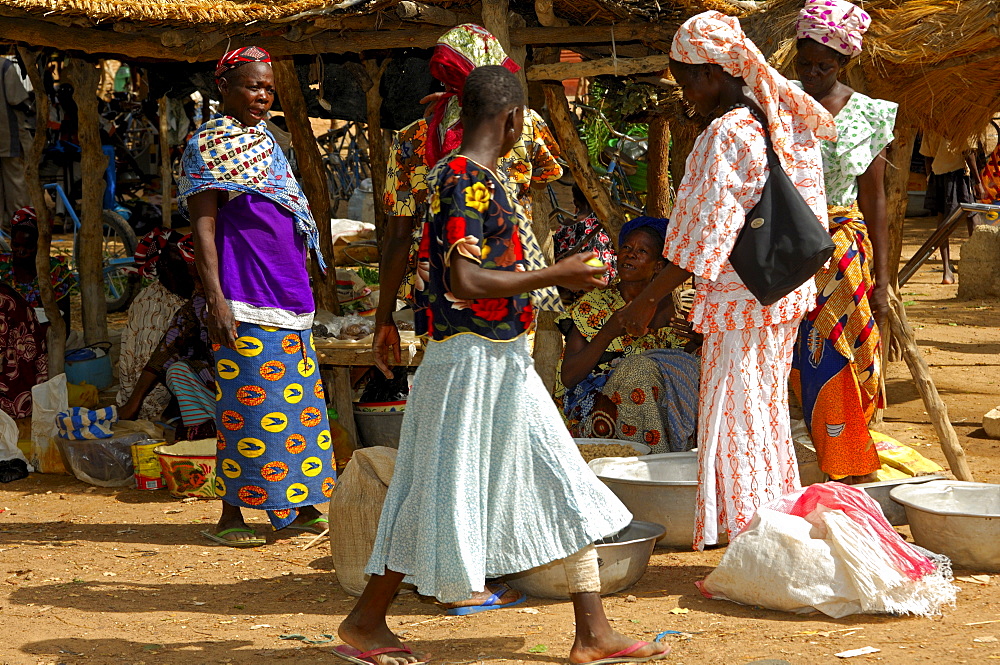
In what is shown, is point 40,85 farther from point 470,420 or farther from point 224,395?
point 470,420

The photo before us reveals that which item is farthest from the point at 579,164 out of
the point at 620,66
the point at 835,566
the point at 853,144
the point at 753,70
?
the point at 835,566

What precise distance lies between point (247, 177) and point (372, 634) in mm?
2024

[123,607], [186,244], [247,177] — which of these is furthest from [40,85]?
[123,607]

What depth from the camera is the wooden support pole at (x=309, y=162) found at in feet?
22.1

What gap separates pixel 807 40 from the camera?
3.99m

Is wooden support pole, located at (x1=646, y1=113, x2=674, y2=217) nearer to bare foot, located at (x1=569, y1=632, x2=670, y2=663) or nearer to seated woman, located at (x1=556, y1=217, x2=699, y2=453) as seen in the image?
seated woman, located at (x1=556, y1=217, x2=699, y2=453)

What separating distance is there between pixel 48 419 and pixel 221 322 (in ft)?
7.11

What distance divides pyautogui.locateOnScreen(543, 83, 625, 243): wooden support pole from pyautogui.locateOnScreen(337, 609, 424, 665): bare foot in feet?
11.0

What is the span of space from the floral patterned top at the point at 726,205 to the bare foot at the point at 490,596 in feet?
3.74

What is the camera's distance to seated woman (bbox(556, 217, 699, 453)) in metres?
4.58

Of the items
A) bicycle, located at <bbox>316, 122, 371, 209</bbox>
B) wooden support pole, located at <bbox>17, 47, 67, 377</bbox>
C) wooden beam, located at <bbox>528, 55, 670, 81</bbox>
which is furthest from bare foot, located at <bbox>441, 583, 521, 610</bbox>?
bicycle, located at <bbox>316, 122, 371, 209</bbox>

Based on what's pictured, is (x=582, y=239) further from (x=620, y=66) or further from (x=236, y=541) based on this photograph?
(x=236, y=541)

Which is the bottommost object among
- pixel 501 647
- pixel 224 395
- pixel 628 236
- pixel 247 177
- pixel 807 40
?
pixel 501 647

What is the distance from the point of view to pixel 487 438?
2.92m
